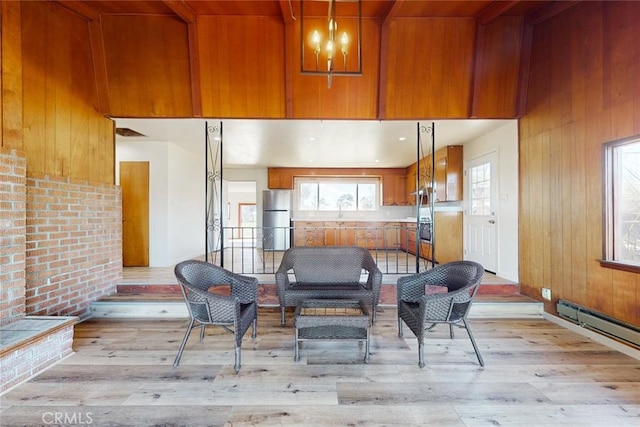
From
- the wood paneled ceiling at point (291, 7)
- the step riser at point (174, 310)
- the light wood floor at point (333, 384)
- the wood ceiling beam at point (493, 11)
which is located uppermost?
the wood paneled ceiling at point (291, 7)

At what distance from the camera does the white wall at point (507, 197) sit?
149 inches

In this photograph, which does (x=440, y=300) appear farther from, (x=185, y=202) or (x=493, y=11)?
(x=185, y=202)

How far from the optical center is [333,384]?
6.67 feet

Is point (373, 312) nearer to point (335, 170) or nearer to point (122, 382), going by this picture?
point (122, 382)

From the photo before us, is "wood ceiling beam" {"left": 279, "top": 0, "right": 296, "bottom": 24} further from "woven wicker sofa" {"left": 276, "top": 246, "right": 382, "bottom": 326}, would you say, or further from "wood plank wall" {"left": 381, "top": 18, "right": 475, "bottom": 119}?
"woven wicker sofa" {"left": 276, "top": 246, "right": 382, "bottom": 326}

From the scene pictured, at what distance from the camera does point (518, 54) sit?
3408 mm

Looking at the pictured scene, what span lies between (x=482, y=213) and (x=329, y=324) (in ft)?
11.5

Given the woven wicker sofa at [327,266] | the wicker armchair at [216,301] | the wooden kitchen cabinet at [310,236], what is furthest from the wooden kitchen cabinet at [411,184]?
the wicker armchair at [216,301]

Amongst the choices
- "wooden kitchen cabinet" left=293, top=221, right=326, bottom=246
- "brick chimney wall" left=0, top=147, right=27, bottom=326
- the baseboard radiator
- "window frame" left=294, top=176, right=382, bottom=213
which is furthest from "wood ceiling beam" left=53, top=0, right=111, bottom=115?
the baseboard radiator

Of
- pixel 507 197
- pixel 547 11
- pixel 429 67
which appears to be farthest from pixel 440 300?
pixel 547 11

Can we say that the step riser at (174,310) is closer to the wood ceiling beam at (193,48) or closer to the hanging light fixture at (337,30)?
the wood ceiling beam at (193,48)

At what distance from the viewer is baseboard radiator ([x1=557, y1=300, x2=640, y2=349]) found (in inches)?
95.0

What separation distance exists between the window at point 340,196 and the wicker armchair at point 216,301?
5.28m

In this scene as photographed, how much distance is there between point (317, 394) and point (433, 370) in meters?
0.93
